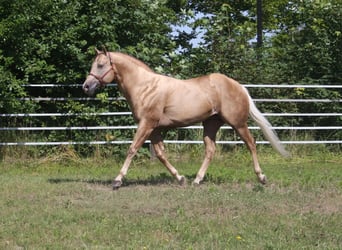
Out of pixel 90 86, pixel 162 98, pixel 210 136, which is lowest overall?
pixel 210 136

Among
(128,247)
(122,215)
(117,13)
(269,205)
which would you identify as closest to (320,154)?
(117,13)

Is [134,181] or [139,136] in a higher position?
[139,136]

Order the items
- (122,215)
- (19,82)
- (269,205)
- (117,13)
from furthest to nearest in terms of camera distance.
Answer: (117,13)
(19,82)
(269,205)
(122,215)

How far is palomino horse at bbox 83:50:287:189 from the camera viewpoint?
372 inches

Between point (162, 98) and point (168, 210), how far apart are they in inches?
97.9

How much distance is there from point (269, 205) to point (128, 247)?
2.62 meters

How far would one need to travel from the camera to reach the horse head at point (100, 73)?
9562mm

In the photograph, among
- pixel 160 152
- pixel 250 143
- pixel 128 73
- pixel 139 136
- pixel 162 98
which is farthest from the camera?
pixel 250 143

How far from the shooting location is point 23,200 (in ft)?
27.3

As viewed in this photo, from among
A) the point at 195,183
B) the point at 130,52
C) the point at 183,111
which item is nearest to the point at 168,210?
the point at 195,183

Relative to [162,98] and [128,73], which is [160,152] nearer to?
[162,98]

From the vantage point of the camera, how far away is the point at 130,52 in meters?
13.2

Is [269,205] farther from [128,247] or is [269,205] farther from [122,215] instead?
[128,247]

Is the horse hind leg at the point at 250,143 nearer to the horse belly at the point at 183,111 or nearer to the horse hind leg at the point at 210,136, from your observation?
the horse hind leg at the point at 210,136
